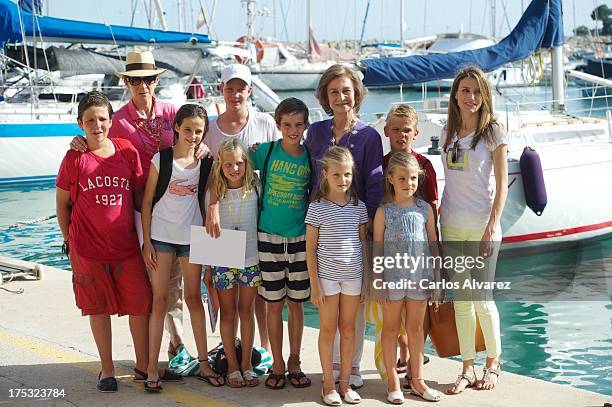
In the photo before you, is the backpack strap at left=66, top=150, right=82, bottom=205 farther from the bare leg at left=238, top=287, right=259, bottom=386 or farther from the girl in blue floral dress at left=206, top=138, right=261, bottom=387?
the bare leg at left=238, top=287, right=259, bottom=386

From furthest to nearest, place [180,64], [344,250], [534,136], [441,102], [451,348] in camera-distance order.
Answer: [180,64], [441,102], [534,136], [451,348], [344,250]

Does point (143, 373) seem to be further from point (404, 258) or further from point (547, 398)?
point (547, 398)

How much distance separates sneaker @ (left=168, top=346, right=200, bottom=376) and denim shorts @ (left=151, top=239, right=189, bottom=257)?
0.72 m

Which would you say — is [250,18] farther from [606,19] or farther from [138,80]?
[606,19]

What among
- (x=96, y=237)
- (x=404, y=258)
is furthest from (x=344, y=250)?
(x=96, y=237)

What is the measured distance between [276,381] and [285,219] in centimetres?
98

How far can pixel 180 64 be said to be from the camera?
1001 inches

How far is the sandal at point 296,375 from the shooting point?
497 cm

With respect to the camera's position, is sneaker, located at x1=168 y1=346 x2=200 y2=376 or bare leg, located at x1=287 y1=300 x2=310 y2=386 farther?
sneaker, located at x1=168 y1=346 x2=200 y2=376

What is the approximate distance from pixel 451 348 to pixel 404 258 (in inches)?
31.4

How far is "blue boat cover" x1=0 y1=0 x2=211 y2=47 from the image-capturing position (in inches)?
853

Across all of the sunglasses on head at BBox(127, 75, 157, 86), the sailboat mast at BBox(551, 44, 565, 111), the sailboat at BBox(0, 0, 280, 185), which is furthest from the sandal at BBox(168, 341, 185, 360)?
the sailboat at BBox(0, 0, 280, 185)

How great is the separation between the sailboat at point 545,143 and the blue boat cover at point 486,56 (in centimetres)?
2

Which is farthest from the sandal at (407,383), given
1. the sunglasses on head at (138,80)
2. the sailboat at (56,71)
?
the sailboat at (56,71)
